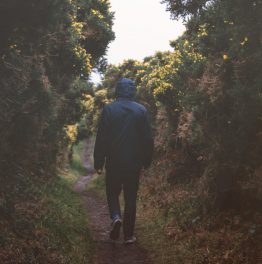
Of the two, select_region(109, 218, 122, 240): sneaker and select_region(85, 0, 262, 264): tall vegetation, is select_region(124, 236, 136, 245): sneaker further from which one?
select_region(85, 0, 262, 264): tall vegetation

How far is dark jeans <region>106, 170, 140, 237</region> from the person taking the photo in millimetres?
7688

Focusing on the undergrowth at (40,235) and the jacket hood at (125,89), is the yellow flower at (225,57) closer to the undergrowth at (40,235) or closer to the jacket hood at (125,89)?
the jacket hood at (125,89)

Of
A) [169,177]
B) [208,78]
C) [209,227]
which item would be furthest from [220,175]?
[169,177]

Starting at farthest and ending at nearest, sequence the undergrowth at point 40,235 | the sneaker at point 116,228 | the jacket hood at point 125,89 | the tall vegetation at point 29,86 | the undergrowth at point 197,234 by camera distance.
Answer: the jacket hood at point 125,89 < the tall vegetation at point 29,86 < the sneaker at point 116,228 < the undergrowth at point 197,234 < the undergrowth at point 40,235

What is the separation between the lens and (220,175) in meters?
8.55

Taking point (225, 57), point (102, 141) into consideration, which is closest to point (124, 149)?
point (102, 141)

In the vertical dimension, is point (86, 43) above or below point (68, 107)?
above

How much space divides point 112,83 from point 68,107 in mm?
17876

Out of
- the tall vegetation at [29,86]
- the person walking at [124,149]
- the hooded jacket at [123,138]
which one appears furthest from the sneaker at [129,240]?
the tall vegetation at [29,86]

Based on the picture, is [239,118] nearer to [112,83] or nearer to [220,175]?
[220,175]

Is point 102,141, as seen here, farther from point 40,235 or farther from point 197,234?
point 197,234

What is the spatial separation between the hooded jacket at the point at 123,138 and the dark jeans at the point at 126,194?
128 mm

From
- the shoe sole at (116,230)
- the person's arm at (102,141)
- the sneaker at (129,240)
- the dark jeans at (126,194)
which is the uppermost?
the person's arm at (102,141)

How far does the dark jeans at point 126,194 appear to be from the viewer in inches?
303
